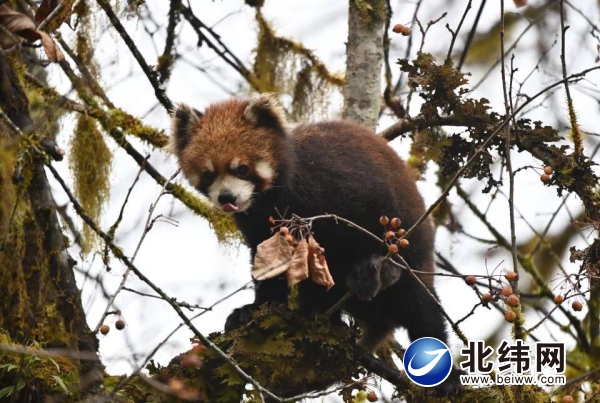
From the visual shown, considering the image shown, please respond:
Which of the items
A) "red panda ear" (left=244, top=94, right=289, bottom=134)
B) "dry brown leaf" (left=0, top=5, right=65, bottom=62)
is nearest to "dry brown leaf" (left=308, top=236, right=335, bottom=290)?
"dry brown leaf" (left=0, top=5, right=65, bottom=62)

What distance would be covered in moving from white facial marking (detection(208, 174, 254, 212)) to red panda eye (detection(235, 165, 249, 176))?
0.17 ft

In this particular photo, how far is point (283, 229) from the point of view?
4422 mm

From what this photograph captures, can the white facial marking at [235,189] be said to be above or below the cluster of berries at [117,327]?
above

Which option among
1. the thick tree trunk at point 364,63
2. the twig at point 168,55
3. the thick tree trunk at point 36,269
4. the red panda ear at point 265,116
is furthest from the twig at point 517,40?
the thick tree trunk at point 36,269

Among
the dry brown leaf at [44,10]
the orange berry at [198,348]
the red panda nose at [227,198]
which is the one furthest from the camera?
the red panda nose at [227,198]

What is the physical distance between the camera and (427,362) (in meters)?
5.91

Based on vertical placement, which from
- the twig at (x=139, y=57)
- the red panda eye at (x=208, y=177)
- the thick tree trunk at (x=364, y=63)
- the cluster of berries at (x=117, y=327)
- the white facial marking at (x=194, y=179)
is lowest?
the cluster of berries at (x=117, y=327)

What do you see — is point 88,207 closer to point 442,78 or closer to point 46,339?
Result: point 46,339

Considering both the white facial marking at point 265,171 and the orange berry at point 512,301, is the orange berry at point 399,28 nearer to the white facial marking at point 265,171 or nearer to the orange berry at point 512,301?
the white facial marking at point 265,171

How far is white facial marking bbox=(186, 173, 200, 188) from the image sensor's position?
608 cm

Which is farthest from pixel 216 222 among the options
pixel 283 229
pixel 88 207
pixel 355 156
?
pixel 283 229

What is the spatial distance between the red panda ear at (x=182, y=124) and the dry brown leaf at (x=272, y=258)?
2153 millimetres

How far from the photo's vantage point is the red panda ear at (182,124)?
635 cm

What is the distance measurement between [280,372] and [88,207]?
11.0ft
